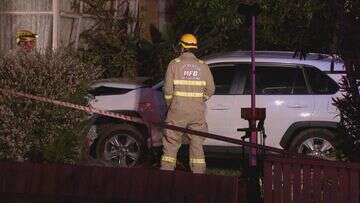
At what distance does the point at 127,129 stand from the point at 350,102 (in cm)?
466

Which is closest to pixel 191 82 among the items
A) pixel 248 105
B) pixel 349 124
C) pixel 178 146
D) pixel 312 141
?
pixel 178 146

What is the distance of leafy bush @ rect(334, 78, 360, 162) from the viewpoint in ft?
21.6

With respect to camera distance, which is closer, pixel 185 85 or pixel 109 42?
pixel 185 85

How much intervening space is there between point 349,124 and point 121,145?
462 cm

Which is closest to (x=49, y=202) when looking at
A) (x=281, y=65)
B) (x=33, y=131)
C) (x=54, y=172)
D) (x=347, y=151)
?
(x=54, y=172)

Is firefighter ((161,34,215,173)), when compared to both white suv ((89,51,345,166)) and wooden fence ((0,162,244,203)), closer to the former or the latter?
white suv ((89,51,345,166))

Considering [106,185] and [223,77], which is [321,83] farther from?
[106,185]

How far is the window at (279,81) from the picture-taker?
10.4 meters

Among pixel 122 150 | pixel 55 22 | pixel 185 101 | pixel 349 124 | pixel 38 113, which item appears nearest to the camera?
pixel 349 124

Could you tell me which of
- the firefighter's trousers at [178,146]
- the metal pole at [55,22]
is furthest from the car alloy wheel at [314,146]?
the metal pole at [55,22]

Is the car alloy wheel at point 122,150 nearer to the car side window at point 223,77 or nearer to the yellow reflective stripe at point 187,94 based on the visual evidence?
the car side window at point 223,77

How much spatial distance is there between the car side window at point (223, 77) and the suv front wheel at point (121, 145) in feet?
4.06

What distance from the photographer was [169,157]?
8891 mm

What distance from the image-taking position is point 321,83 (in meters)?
10.4
